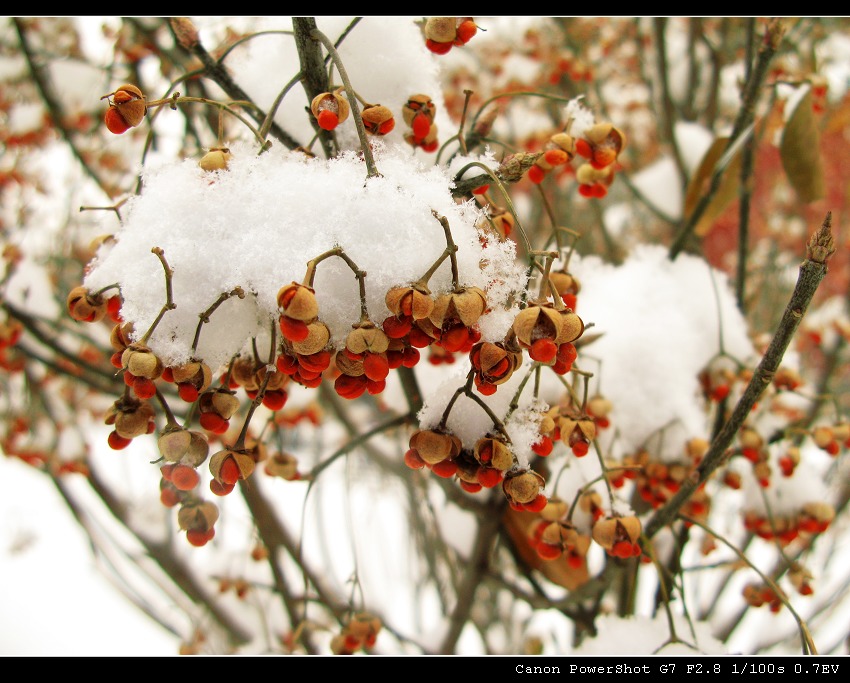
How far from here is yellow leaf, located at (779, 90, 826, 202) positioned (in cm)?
129

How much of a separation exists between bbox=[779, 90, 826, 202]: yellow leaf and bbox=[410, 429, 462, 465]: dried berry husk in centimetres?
110

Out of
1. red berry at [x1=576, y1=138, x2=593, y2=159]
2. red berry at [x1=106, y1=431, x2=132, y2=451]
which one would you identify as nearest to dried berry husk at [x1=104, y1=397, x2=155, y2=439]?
red berry at [x1=106, y1=431, x2=132, y2=451]

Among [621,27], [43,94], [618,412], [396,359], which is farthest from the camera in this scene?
[621,27]

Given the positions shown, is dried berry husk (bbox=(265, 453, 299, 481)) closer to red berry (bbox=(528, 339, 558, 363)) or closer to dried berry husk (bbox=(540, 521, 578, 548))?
dried berry husk (bbox=(540, 521, 578, 548))

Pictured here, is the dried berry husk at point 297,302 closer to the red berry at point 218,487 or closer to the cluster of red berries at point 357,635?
the red berry at point 218,487

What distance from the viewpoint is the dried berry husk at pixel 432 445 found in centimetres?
74

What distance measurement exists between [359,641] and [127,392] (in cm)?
68

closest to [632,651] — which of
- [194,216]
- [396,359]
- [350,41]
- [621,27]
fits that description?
[396,359]

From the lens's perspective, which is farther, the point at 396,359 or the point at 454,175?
the point at 454,175

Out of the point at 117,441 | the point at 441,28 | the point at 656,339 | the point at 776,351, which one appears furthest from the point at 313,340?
the point at 656,339

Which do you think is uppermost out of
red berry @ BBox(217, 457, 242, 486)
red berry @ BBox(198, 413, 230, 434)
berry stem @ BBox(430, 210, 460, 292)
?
berry stem @ BBox(430, 210, 460, 292)

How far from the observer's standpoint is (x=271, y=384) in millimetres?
775

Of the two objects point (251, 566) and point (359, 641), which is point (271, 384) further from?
point (251, 566)

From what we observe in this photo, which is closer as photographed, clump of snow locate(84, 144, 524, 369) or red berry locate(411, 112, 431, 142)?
clump of snow locate(84, 144, 524, 369)
